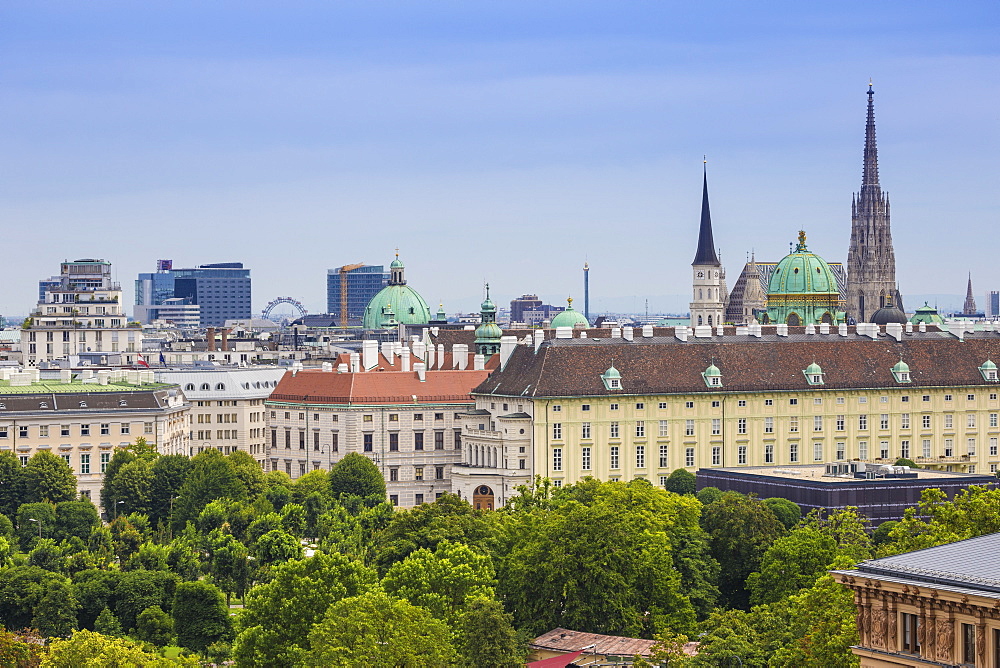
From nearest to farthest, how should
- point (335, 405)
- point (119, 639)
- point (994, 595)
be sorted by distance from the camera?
point (994, 595) → point (119, 639) → point (335, 405)

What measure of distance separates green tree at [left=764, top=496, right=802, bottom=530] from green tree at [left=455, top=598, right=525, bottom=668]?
3891 cm

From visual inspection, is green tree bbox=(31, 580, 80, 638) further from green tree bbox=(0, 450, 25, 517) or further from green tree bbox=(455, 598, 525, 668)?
green tree bbox=(0, 450, 25, 517)

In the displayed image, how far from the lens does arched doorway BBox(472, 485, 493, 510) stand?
563 feet

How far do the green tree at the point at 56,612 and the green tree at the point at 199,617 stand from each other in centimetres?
580

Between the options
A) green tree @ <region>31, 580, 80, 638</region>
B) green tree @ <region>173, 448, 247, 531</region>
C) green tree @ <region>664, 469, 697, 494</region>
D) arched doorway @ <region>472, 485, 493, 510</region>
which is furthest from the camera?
arched doorway @ <region>472, 485, 493, 510</region>

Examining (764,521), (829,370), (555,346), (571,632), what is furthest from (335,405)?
(571,632)

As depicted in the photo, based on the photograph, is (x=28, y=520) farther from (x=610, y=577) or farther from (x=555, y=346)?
(x=610, y=577)

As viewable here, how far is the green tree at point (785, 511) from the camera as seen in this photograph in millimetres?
132038

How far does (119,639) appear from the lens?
99875 mm

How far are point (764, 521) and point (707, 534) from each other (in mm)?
3649

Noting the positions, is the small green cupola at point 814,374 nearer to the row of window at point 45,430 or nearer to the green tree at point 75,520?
the row of window at point 45,430

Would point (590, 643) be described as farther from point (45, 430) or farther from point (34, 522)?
point (45, 430)

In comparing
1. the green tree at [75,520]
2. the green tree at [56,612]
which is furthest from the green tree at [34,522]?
the green tree at [56,612]

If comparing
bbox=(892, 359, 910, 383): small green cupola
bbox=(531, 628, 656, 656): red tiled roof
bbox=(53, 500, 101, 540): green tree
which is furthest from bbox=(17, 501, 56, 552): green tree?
bbox=(892, 359, 910, 383): small green cupola
